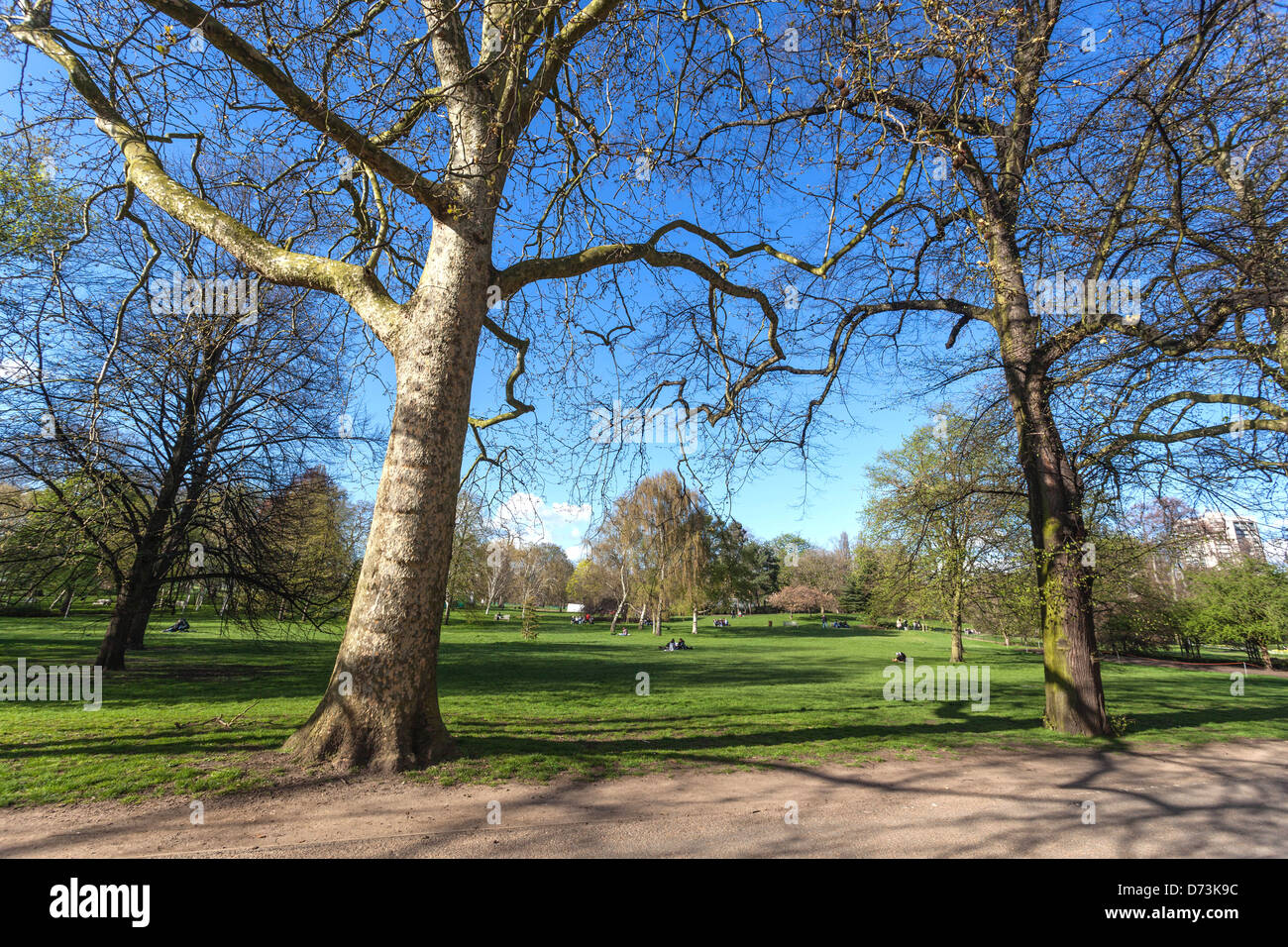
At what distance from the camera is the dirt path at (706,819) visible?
3984mm

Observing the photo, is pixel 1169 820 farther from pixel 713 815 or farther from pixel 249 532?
pixel 249 532

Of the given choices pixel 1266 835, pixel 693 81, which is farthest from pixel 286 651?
pixel 1266 835

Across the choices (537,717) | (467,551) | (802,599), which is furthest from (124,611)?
(802,599)

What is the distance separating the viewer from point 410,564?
17.4 feet

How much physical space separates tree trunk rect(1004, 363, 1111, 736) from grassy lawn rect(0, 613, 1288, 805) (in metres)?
0.74

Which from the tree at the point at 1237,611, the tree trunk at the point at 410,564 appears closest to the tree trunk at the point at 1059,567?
the tree trunk at the point at 410,564

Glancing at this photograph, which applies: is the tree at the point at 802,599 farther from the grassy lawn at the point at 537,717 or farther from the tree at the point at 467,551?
the grassy lawn at the point at 537,717

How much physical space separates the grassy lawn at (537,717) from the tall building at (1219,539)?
10.1 ft

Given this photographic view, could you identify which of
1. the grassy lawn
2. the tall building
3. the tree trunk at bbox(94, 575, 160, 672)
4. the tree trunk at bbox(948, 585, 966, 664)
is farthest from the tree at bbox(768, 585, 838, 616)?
the tree trunk at bbox(94, 575, 160, 672)

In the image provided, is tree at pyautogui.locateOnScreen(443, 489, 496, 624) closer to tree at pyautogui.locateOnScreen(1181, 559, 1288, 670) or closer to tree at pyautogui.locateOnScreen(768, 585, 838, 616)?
tree at pyautogui.locateOnScreen(1181, 559, 1288, 670)

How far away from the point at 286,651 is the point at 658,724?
56.6 ft

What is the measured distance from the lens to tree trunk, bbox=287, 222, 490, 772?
5.27 meters

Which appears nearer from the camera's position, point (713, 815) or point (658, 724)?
point (713, 815)
